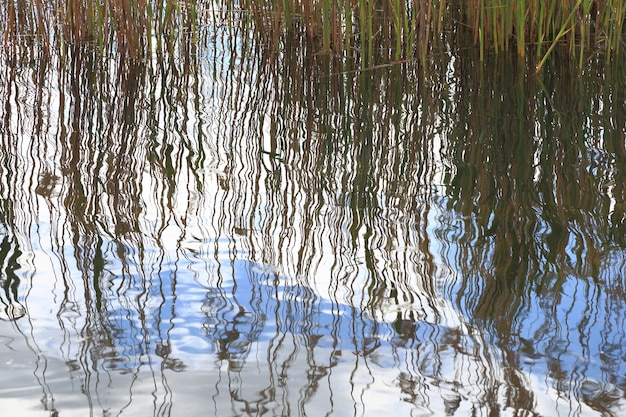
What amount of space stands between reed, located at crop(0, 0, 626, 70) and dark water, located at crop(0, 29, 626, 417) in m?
0.57

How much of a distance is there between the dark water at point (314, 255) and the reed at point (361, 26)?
57 cm

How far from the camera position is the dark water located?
3.59ft

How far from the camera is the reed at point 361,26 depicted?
312cm

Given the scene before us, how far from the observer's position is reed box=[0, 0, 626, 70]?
10.2ft

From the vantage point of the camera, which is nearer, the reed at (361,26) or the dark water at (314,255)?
the dark water at (314,255)

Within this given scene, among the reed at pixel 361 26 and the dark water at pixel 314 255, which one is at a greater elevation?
the reed at pixel 361 26

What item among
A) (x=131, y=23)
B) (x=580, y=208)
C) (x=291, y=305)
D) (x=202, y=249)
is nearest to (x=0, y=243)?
(x=202, y=249)

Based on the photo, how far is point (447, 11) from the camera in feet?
12.1

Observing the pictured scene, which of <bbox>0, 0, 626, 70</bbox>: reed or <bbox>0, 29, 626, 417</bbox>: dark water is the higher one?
<bbox>0, 0, 626, 70</bbox>: reed

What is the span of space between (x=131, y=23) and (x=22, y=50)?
47 cm

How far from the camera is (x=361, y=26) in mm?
3156

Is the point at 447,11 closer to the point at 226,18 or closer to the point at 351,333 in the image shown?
the point at 226,18

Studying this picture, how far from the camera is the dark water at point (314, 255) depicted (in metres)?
1.10

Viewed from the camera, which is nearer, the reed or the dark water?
the dark water
